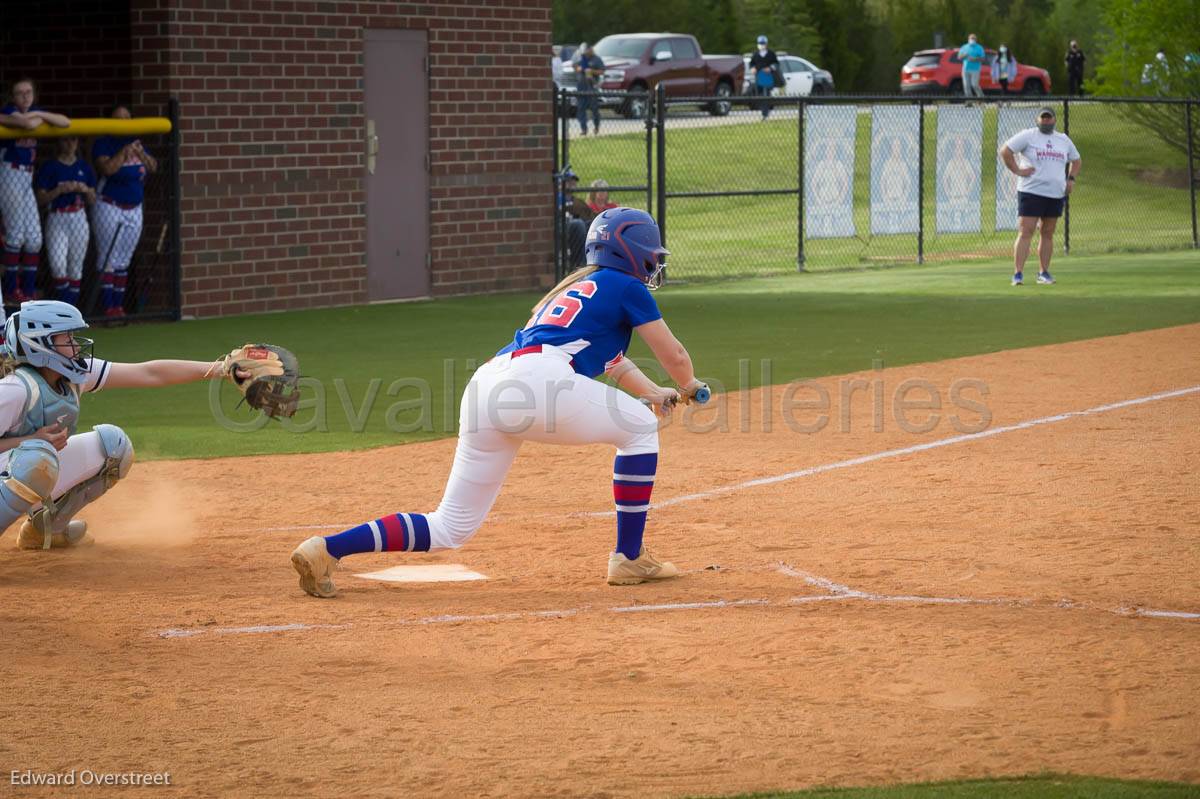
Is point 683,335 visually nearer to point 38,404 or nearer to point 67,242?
point 67,242

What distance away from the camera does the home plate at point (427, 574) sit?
7688 mm

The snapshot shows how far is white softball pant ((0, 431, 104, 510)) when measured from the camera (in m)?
8.03

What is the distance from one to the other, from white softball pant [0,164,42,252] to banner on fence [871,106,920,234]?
13.6 meters

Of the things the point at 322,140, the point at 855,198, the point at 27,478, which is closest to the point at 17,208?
the point at 322,140

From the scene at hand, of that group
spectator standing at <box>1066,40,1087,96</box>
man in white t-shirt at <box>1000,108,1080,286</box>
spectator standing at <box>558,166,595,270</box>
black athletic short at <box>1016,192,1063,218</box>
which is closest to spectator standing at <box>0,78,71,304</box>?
spectator standing at <box>558,166,595,270</box>

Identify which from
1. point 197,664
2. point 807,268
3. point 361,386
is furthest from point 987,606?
point 807,268

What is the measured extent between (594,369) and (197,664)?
2.15m

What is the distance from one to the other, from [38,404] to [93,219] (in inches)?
418

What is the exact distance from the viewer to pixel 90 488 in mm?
8250

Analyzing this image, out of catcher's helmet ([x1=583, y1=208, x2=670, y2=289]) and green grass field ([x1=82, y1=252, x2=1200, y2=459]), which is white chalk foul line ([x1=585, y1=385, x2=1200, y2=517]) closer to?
catcher's helmet ([x1=583, y1=208, x2=670, y2=289])

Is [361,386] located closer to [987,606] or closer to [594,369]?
[594,369]

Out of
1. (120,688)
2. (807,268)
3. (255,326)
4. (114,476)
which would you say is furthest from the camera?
(807,268)

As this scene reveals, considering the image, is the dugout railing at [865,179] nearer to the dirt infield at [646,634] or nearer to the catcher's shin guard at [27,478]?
the dirt infield at [646,634]

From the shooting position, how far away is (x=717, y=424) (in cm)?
1195
